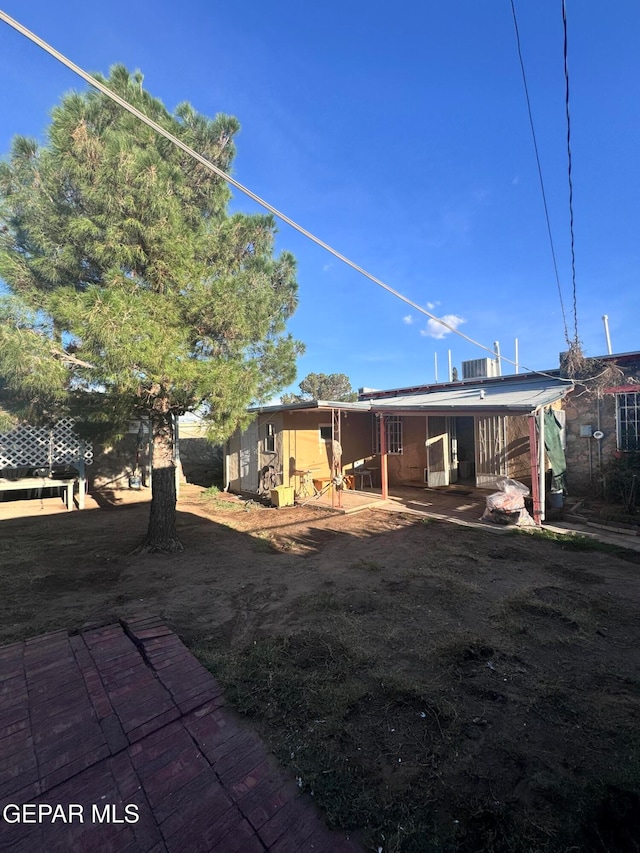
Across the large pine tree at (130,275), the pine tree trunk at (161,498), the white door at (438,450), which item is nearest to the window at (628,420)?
the white door at (438,450)

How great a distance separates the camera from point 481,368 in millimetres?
14281

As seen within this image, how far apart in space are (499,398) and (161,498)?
25.0 ft

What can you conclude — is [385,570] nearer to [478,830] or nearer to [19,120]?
[478,830]

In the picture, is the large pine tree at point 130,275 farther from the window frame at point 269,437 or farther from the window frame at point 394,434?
the window frame at point 394,434

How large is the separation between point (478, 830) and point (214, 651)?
2.19 meters

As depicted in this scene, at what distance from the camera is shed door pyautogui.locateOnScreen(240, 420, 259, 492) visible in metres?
12.2

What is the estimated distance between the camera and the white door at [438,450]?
11.2 meters

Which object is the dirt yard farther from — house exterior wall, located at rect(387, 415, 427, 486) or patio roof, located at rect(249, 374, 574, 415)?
house exterior wall, located at rect(387, 415, 427, 486)

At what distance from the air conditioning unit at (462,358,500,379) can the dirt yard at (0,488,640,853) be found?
8702mm

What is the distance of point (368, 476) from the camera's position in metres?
12.5

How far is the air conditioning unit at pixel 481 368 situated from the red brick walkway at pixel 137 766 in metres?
13.5

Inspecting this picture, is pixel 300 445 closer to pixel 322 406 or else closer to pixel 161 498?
pixel 322 406

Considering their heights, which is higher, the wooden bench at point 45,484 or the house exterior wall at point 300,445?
the house exterior wall at point 300,445

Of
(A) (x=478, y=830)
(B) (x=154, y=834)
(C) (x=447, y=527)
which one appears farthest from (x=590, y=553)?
(B) (x=154, y=834)
